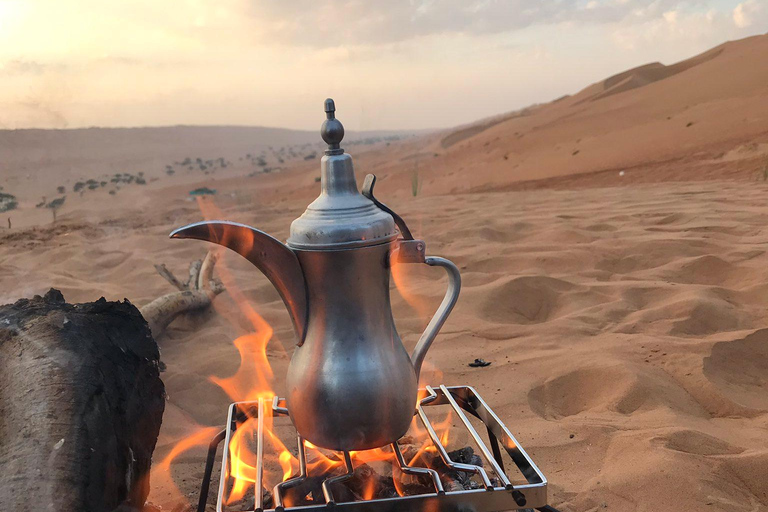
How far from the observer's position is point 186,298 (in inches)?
148

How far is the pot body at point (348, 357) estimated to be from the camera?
132 cm

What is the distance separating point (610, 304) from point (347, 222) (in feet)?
8.79

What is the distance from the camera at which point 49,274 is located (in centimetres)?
484

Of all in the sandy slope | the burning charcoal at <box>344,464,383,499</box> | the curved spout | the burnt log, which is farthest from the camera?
the sandy slope

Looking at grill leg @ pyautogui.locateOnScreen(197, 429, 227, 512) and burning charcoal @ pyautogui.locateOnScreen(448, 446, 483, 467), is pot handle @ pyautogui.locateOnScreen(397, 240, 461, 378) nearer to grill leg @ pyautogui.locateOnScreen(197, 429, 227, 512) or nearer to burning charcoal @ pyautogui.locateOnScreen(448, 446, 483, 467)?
burning charcoal @ pyautogui.locateOnScreen(448, 446, 483, 467)

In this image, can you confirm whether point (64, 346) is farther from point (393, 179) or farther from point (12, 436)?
point (393, 179)

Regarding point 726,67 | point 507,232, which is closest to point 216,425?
point 507,232

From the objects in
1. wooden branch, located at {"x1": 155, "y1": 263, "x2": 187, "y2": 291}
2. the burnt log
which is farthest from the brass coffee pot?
wooden branch, located at {"x1": 155, "y1": 263, "x2": 187, "y2": 291}

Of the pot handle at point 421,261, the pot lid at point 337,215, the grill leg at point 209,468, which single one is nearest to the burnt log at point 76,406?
the grill leg at point 209,468

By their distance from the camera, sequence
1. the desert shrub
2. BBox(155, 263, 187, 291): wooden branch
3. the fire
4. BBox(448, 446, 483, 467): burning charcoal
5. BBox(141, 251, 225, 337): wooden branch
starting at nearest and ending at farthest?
the fire
BBox(448, 446, 483, 467): burning charcoal
BBox(141, 251, 225, 337): wooden branch
BBox(155, 263, 187, 291): wooden branch
the desert shrub

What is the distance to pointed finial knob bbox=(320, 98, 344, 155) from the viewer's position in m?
1.37

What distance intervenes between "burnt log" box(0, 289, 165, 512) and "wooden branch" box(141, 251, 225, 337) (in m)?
1.34

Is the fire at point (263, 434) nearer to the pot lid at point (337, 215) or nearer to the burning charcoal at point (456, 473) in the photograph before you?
the burning charcoal at point (456, 473)

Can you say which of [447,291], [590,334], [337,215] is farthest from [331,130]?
[590,334]
